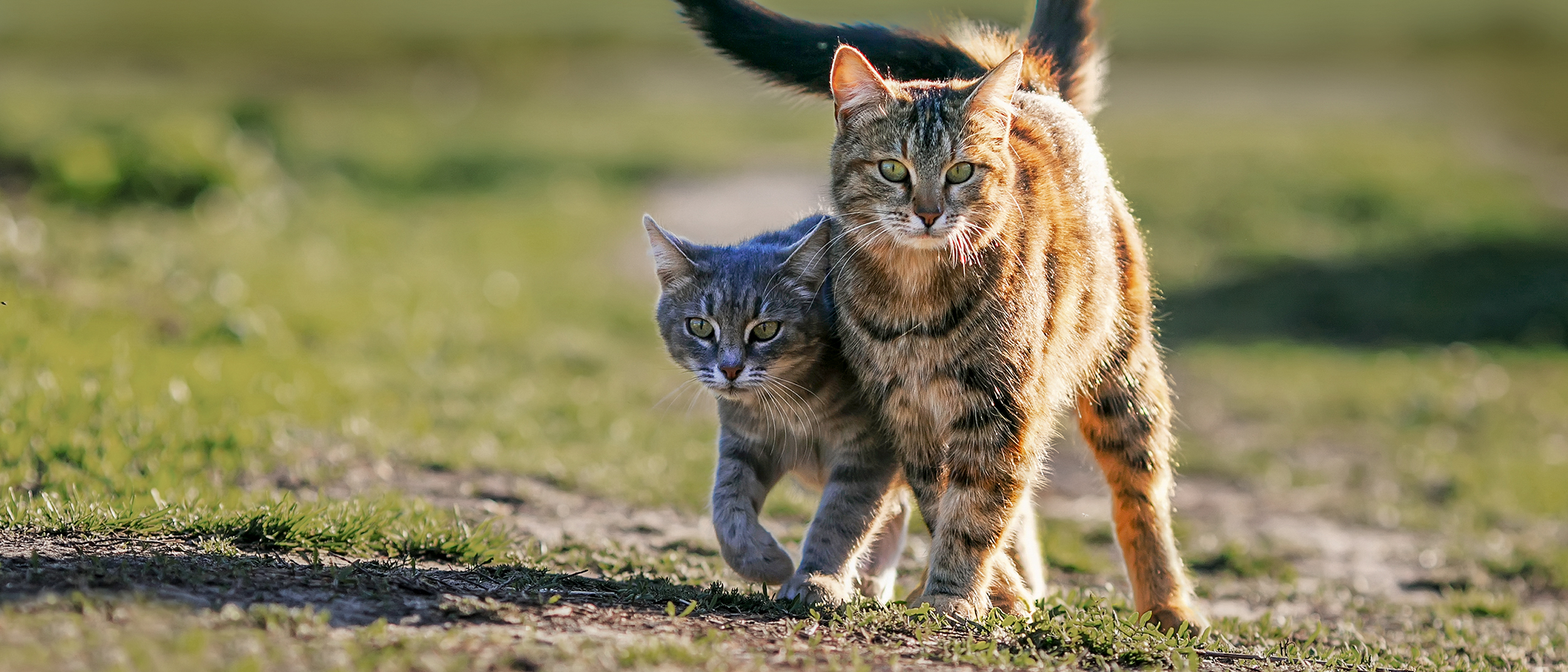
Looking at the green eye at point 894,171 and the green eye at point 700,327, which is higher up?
the green eye at point 894,171

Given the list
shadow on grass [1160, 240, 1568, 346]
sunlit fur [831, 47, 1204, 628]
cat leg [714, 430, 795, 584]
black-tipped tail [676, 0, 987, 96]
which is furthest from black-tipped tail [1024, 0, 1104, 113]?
shadow on grass [1160, 240, 1568, 346]

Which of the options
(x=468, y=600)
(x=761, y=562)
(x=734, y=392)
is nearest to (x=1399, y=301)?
(x=734, y=392)

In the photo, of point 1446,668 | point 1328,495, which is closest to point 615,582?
point 1446,668

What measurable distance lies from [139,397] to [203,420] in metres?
0.32

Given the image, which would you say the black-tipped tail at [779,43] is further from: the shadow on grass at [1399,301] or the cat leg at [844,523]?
the shadow on grass at [1399,301]

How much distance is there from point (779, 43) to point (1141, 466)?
2066 millimetres

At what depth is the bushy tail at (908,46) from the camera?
4.70 m

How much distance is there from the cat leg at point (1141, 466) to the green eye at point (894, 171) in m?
1.21

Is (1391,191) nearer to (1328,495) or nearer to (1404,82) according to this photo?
(1328,495)

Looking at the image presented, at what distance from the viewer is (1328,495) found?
786 cm

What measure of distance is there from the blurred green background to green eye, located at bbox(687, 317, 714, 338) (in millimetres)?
379

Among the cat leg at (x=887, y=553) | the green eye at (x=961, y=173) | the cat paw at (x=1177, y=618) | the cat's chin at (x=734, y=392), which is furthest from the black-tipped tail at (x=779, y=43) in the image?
the cat paw at (x=1177, y=618)

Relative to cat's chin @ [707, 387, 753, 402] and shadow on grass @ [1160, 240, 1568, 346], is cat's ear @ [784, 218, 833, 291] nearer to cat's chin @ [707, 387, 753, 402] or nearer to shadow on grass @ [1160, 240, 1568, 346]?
cat's chin @ [707, 387, 753, 402]

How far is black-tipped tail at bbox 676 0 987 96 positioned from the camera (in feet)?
15.3
